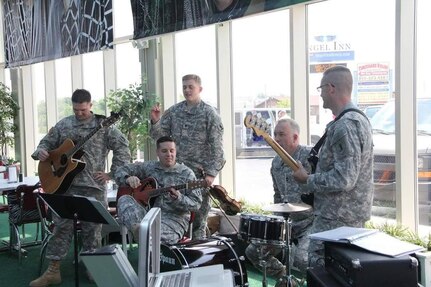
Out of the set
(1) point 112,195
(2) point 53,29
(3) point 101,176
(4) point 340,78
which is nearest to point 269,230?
(4) point 340,78

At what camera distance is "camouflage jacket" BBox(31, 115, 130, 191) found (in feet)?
13.6

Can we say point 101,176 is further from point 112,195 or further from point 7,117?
point 7,117

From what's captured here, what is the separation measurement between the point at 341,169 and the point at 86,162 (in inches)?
92.6

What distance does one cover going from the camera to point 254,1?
15.3 feet

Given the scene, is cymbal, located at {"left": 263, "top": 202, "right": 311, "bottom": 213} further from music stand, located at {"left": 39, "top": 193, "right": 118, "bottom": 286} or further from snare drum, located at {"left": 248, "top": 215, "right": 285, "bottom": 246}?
music stand, located at {"left": 39, "top": 193, "right": 118, "bottom": 286}

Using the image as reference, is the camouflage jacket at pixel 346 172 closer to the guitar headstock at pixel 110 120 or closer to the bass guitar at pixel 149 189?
the bass guitar at pixel 149 189

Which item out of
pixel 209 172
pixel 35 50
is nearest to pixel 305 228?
pixel 209 172

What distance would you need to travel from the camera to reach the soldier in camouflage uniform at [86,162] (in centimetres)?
415

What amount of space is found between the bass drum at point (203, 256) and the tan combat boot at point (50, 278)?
56.3 inches

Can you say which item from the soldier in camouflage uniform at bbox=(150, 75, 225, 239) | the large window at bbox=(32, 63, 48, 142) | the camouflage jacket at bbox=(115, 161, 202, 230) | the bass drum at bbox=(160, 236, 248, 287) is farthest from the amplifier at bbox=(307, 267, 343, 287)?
the large window at bbox=(32, 63, 48, 142)

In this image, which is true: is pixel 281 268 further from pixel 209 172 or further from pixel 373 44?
pixel 373 44

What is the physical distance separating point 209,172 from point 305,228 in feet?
3.12

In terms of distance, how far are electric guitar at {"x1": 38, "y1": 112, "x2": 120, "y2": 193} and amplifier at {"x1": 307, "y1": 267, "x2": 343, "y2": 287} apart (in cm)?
219

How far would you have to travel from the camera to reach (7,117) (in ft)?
33.3
